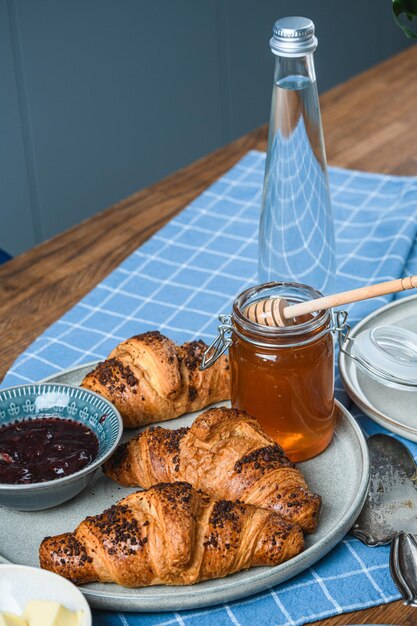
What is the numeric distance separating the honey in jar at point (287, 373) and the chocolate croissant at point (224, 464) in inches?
2.0

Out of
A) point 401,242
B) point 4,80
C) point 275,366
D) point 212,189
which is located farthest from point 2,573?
point 4,80

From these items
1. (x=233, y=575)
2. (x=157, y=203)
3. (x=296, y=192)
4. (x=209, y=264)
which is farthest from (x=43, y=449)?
(x=157, y=203)

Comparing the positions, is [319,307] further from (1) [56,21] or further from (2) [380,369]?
(1) [56,21]

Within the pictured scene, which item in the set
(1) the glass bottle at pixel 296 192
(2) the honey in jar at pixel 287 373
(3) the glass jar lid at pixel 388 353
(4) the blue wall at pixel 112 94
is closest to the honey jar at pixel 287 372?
(2) the honey in jar at pixel 287 373

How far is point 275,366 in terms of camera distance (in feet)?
3.91

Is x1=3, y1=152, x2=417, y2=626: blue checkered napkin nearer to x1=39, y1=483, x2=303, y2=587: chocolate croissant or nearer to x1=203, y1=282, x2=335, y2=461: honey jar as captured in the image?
x1=203, y1=282, x2=335, y2=461: honey jar

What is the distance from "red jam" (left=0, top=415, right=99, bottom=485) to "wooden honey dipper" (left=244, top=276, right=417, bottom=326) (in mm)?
285

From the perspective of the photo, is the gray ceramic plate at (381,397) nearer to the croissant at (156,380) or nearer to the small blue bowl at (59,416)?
the croissant at (156,380)

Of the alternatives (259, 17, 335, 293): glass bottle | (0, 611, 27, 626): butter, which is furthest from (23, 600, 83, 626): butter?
(259, 17, 335, 293): glass bottle

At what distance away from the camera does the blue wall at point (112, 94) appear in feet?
10.9

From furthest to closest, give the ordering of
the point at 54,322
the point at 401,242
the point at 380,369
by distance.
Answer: the point at 401,242 < the point at 54,322 < the point at 380,369

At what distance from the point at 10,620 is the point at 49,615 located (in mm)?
43

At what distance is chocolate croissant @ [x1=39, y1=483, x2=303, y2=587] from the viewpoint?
1007 millimetres

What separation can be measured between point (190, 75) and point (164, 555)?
3257 mm
